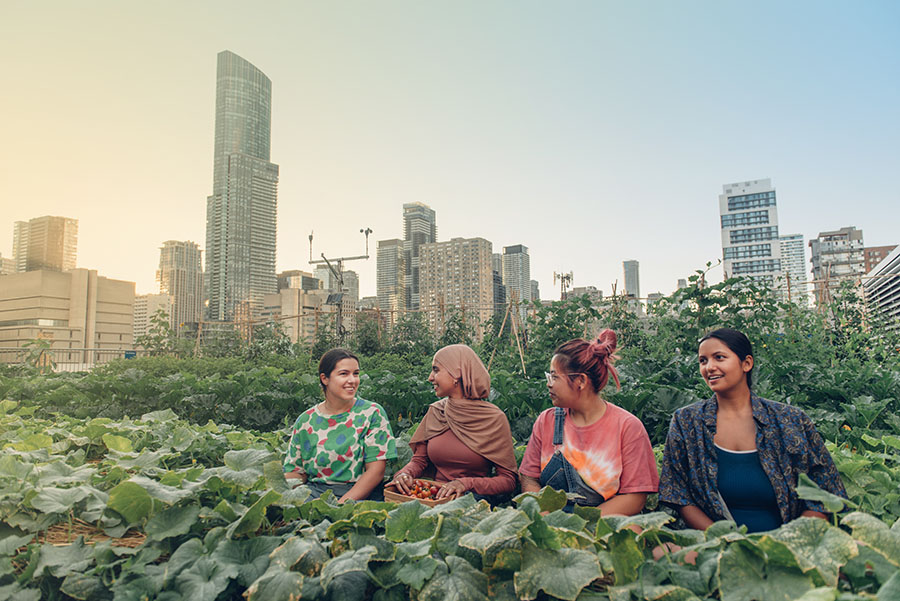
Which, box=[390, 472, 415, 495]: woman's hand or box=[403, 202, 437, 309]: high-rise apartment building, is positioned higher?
box=[403, 202, 437, 309]: high-rise apartment building

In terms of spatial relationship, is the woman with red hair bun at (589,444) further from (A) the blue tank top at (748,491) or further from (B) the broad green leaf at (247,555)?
(B) the broad green leaf at (247,555)

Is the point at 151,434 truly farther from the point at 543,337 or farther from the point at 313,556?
the point at 543,337

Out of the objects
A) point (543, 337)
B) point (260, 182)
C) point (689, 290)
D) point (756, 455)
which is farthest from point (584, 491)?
point (260, 182)

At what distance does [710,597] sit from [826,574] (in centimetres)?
23

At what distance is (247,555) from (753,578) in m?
1.21

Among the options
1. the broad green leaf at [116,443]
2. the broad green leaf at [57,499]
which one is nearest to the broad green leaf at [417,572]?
the broad green leaf at [57,499]

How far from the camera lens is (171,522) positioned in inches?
64.1

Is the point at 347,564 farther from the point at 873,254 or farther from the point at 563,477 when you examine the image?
the point at 873,254

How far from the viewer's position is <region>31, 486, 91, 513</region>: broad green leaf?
170 centimetres

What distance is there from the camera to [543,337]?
7203mm

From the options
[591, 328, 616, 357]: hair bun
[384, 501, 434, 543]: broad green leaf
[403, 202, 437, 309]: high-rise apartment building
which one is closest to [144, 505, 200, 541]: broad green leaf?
[384, 501, 434, 543]: broad green leaf

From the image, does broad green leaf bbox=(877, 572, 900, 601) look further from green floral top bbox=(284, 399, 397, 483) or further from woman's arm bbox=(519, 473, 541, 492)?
green floral top bbox=(284, 399, 397, 483)

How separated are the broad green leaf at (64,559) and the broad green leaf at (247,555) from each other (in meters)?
0.37

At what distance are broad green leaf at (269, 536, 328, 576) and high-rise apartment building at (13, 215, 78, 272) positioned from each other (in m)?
119
